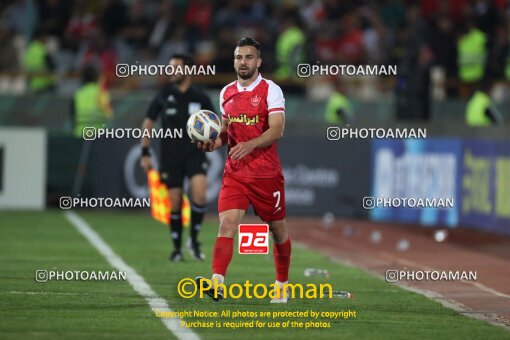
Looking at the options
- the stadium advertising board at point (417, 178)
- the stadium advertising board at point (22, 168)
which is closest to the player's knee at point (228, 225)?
the stadium advertising board at point (417, 178)

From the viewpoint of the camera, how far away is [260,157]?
11250 mm

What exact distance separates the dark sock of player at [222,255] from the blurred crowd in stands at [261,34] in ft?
48.3

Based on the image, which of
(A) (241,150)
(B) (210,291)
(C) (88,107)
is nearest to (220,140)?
(A) (241,150)

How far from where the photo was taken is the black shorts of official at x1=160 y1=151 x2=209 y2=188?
15.5 metres

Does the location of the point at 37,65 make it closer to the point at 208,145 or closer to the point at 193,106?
the point at 193,106

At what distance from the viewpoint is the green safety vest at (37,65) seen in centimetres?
2672

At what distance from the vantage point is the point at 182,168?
611 inches

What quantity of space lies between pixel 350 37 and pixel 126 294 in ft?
50.4

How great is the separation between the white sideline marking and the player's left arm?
1381 millimetres

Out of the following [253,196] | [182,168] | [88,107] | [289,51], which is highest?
[289,51]

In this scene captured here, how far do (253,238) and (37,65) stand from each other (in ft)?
54.9

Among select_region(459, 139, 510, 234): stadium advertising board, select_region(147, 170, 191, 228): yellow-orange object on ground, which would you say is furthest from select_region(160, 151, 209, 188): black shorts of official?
select_region(459, 139, 510, 234): stadium advertising board

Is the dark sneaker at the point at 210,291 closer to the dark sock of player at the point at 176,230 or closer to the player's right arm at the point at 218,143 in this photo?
the player's right arm at the point at 218,143

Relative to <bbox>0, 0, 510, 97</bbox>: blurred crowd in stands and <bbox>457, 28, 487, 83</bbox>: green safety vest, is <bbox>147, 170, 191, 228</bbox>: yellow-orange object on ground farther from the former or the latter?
<bbox>457, 28, 487, 83</bbox>: green safety vest
